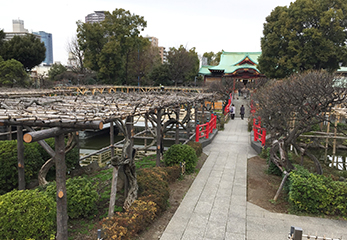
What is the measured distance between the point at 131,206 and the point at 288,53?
2012 centimetres

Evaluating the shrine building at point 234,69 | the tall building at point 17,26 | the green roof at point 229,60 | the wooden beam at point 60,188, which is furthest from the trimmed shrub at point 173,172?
the tall building at point 17,26

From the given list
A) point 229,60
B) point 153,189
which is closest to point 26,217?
point 153,189

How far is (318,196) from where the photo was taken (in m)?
6.27

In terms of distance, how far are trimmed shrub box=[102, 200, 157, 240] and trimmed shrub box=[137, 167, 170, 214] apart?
0.29 metres

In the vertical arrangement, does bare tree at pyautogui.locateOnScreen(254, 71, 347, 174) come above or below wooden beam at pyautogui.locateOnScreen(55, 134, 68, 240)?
above

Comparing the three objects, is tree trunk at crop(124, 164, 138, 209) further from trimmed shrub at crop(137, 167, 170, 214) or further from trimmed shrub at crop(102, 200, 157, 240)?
trimmed shrub at crop(102, 200, 157, 240)

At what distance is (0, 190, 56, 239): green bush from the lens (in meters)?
4.21

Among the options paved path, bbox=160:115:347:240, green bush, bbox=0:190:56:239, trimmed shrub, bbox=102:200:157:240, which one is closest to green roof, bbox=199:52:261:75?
paved path, bbox=160:115:347:240

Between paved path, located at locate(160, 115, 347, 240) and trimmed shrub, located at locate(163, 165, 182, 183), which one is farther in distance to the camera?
trimmed shrub, located at locate(163, 165, 182, 183)

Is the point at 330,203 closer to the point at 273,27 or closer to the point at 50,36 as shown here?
the point at 273,27

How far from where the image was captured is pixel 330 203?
20.8ft

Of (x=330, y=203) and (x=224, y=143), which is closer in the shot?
(x=330, y=203)

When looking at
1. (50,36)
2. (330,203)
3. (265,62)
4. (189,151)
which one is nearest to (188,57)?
(265,62)

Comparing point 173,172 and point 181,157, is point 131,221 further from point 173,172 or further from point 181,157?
point 181,157
